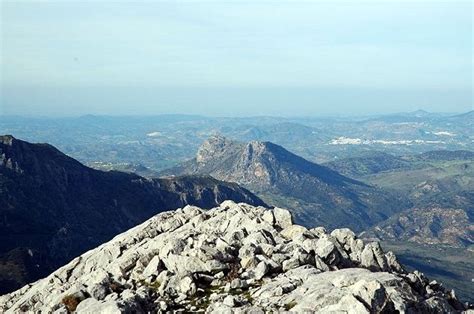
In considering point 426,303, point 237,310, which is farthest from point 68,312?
point 426,303

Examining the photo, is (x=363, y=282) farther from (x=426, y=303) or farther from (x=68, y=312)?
(x=68, y=312)

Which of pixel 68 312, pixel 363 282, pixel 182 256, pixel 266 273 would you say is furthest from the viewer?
pixel 182 256

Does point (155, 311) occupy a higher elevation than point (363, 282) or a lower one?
lower

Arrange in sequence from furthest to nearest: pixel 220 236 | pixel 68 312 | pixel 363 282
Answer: pixel 220 236 → pixel 68 312 → pixel 363 282

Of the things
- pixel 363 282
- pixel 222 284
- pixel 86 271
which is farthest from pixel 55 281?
pixel 363 282

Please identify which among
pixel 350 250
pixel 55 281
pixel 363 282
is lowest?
pixel 55 281

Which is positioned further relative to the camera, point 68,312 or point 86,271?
point 86,271
